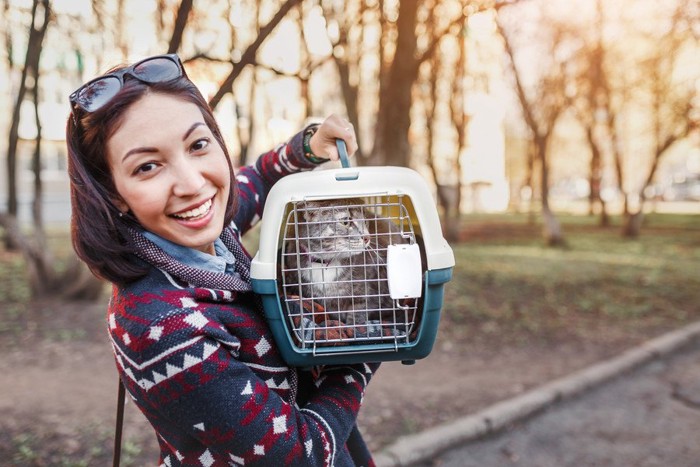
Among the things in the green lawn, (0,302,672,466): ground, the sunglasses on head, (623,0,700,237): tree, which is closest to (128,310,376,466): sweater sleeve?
the sunglasses on head

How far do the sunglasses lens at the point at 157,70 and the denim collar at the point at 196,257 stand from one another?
0.32 meters

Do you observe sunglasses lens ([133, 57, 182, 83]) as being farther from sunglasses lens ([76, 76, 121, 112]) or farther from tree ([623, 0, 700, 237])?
tree ([623, 0, 700, 237])

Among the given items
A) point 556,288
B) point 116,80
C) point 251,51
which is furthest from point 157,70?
point 556,288

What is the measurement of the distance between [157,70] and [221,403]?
70 centimetres

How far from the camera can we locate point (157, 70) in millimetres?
1203

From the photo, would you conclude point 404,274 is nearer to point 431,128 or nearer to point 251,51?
point 251,51

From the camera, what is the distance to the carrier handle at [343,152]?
57.2 inches

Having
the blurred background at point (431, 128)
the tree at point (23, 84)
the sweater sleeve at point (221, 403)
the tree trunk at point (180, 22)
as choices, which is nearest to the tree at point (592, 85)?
the blurred background at point (431, 128)

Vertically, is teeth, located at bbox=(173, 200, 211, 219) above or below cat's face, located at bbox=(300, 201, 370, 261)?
above

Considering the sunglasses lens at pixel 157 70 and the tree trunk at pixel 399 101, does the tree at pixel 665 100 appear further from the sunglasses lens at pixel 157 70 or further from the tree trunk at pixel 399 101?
the sunglasses lens at pixel 157 70

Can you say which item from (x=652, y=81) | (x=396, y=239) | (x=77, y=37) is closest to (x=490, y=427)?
(x=396, y=239)

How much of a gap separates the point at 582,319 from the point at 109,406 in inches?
215

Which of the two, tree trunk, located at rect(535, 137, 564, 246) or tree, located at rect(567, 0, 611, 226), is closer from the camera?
tree trunk, located at rect(535, 137, 564, 246)

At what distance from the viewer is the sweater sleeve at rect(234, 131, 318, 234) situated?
1.67 m
